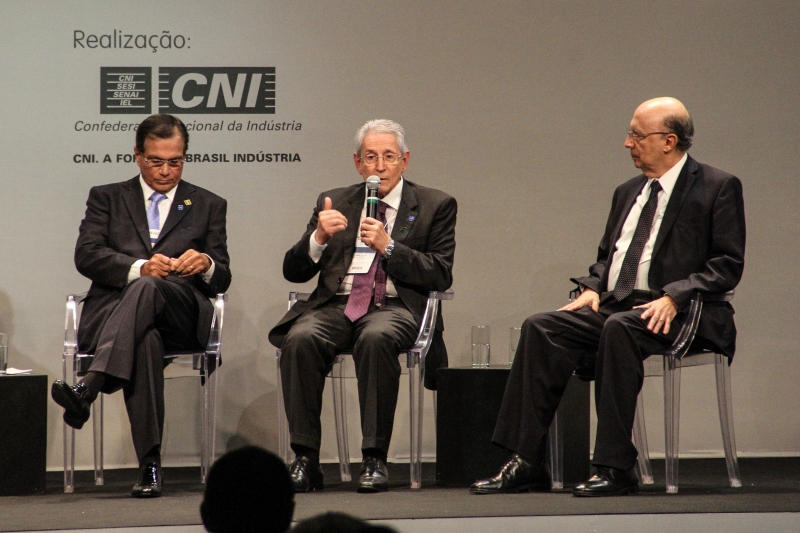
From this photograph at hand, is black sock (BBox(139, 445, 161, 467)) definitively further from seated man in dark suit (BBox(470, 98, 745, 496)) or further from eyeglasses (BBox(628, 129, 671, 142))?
eyeglasses (BBox(628, 129, 671, 142))

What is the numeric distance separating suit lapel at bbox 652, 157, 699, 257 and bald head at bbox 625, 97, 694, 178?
7 centimetres

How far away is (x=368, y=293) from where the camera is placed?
382 cm

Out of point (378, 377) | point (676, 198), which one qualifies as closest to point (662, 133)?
point (676, 198)

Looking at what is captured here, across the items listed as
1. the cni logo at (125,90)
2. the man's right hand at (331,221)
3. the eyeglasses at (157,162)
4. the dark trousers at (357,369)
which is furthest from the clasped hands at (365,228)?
the cni logo at (125,90)

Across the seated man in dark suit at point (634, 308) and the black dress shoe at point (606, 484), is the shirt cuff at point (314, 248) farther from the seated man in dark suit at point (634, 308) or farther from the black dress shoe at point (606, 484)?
the black dress shoe at point (606, 484)

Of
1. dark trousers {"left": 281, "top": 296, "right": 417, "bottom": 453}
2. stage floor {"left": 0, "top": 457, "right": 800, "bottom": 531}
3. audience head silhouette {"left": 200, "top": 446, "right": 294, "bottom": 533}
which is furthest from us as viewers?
dark trousers {"left": 281, "top": 296, "right": 417, "bottom": 453}

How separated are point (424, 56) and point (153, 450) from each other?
7.84 ft

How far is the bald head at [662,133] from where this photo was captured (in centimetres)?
358

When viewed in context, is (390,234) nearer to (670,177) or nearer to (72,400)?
(670,177)

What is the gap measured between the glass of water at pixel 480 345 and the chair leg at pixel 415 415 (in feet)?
1.19

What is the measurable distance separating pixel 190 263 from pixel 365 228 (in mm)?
739

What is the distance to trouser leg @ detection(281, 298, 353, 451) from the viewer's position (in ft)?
11.4

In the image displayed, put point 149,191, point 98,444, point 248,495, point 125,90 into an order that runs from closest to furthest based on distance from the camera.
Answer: point 248,495
point 98,444
point 149,191
point 125,90

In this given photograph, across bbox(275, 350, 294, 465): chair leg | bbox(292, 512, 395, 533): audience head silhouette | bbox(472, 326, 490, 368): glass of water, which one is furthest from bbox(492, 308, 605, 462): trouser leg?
bbox(292, 512, 395, 533): audience head silhouette
